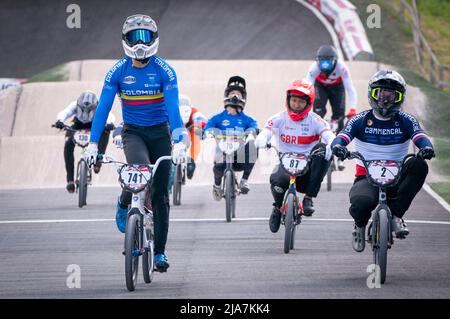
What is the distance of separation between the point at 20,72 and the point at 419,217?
66.6ft

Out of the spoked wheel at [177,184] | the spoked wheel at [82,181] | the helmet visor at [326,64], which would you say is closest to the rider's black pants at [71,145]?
the spoked wheel at [82,181]

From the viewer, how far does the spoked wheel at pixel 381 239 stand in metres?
11.1

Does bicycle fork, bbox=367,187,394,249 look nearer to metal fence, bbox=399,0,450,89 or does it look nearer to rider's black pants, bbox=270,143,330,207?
rider's black pants, bbox=270,143,330,207

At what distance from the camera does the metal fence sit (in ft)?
102

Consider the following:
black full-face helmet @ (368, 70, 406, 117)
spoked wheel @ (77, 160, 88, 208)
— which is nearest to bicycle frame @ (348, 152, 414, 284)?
black full-face helmet @ (368, 70, 406, 117)

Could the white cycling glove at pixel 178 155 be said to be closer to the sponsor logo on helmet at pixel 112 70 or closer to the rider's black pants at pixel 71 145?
the sponsor logo on helmet at pixel 112 70

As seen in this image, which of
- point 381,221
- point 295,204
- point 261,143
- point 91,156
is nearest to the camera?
point 91,156

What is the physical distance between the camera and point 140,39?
11.3 meters

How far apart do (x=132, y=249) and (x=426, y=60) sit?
25722mm

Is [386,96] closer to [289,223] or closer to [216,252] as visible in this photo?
[289,223]

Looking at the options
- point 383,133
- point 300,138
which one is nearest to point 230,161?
point 300,138

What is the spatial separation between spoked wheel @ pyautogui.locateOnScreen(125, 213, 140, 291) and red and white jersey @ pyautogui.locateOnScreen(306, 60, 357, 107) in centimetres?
926
